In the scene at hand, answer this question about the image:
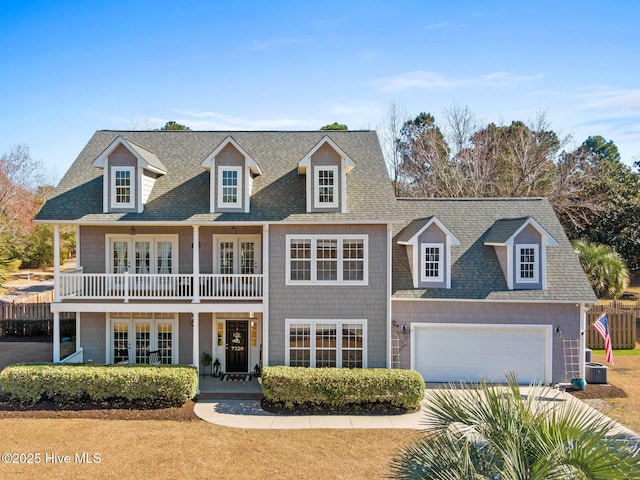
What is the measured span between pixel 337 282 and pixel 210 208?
5.37 metres

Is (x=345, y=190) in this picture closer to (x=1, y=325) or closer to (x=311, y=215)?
(x=311, y=215)

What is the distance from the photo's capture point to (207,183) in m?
17.4

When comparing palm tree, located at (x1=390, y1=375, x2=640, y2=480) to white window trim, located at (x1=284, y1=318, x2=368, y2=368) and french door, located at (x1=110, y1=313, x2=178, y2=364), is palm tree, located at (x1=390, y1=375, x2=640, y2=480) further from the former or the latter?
french door, located at (x1=110, y1=313, x2=178, y2=364)

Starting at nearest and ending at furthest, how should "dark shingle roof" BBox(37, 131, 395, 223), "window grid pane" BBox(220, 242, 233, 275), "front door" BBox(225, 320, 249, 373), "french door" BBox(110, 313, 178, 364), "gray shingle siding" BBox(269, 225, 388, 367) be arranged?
"gray shingle siding" BBox(269, 225, 388, 367), "dark shingle roof" BBox(37, 131, 395, 223), "french door" BBox(110, 313, 178, 364), "front door" BBox(225, 320, 249, 373), "window grid pane" BBox(220, 242, 233, 275)

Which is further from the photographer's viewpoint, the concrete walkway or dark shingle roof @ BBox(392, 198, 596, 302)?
dark shingle roof @ BBox(392, 198, 596, 302)

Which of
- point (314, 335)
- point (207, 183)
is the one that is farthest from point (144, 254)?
point (314, 335)

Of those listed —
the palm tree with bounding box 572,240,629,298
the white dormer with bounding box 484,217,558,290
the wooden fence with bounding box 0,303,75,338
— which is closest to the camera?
the white dormer with bounding box 484,217,558,290

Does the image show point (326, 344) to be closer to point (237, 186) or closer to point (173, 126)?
point (237, 186)

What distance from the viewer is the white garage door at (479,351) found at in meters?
16.3

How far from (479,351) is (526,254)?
4.06m

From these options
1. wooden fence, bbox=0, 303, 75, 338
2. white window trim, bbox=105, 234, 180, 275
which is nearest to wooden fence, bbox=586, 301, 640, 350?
white window trim, bbox=105, 234, 180, 275

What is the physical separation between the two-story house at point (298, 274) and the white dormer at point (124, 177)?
0.05 meters

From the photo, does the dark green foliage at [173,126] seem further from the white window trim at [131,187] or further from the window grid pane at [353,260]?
the window grid pane at [353,260]

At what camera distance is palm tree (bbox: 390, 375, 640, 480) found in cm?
445
